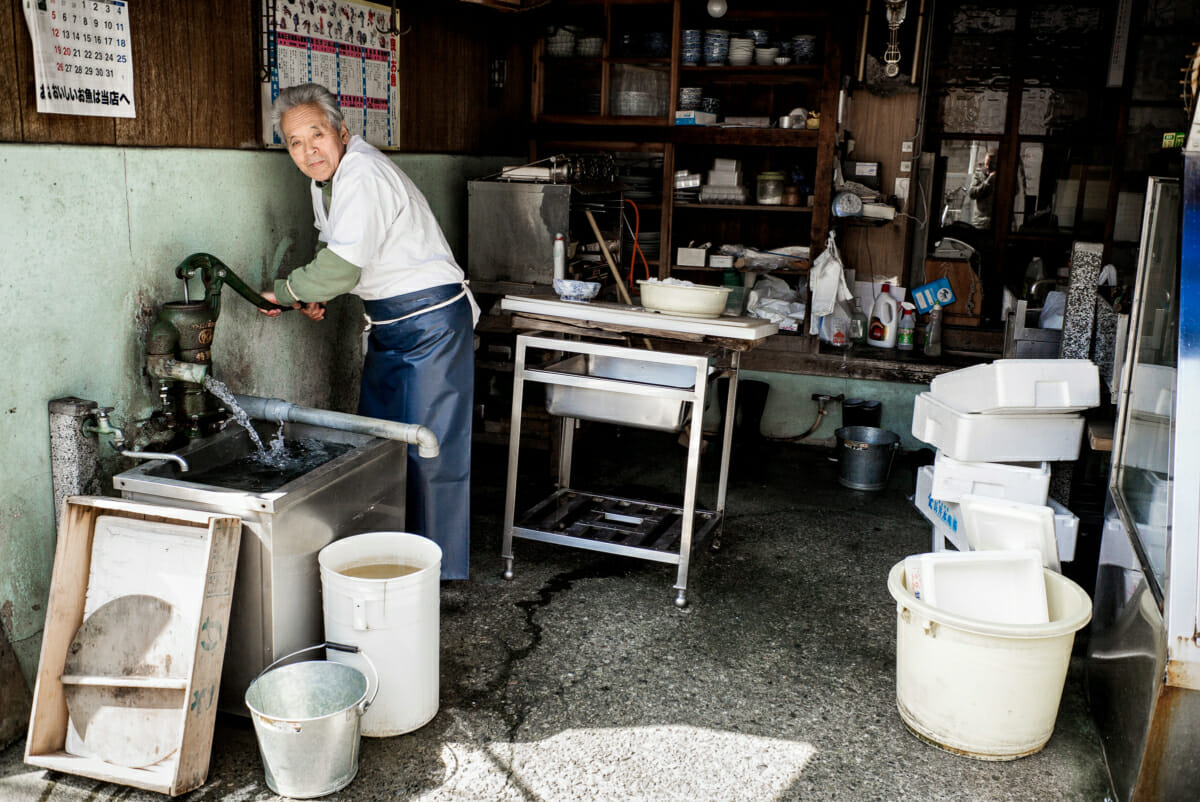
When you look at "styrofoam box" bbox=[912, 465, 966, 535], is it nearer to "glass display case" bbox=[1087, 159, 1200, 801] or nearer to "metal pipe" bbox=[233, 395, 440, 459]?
"glass display case" bbox=[1087, 159, 1200, 801]

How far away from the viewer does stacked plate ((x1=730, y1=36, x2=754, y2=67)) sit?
6.88 m

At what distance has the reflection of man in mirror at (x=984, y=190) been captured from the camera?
296 inches

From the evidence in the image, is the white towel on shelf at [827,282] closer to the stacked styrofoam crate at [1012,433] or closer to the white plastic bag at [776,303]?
the white plastic bag at [776,303]

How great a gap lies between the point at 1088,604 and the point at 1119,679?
252mm

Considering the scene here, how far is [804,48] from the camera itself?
6914 millimetres

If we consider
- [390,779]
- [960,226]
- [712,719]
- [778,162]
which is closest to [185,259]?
[390,779]

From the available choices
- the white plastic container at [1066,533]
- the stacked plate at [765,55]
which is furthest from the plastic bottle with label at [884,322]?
the white plastic container at [1066,533]

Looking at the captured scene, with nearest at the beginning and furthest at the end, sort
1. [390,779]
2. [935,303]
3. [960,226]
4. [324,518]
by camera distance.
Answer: [390,779], [324,518], [935,303], [960,226]

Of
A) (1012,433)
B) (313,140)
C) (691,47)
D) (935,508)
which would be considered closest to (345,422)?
(313,140)

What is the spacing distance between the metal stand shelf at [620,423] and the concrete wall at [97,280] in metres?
1.25

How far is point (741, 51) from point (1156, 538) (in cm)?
484

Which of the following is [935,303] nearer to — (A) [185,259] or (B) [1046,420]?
(B) [1046,420]

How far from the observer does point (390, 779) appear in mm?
3154

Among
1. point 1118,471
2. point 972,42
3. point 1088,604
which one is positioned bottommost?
point 1088,604
